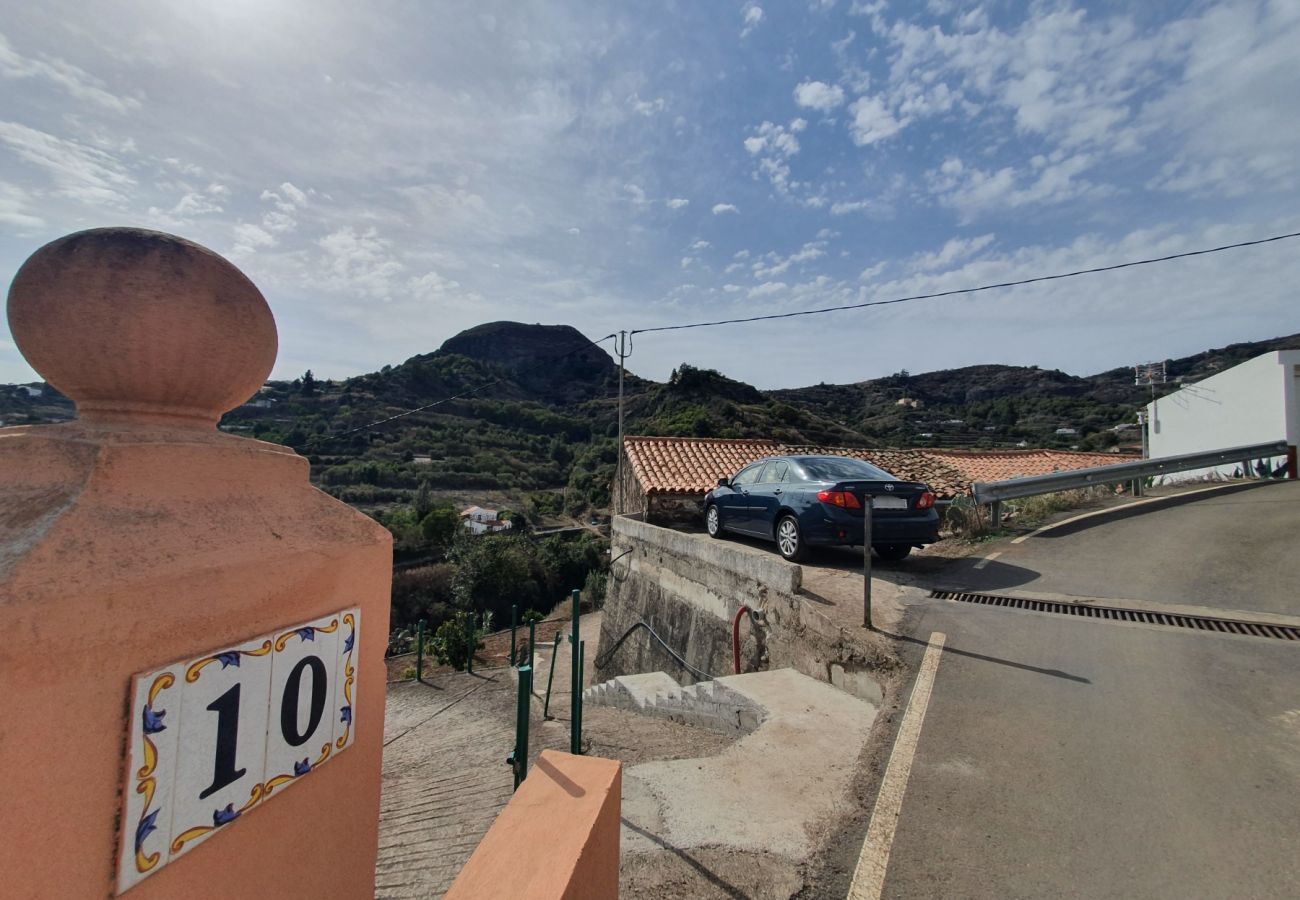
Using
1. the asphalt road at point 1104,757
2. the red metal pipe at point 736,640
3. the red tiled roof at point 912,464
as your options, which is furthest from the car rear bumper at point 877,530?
the red tiled roof at point 912,464

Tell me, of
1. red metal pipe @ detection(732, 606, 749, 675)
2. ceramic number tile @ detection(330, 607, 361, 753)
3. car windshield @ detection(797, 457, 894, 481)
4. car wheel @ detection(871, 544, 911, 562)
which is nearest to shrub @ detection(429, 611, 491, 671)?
red metal pipe @ detection(732, 606, 749, 675)

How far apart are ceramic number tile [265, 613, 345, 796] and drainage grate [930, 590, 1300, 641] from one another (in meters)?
6.21

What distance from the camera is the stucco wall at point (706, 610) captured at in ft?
18.6

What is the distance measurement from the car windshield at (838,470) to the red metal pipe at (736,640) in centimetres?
200

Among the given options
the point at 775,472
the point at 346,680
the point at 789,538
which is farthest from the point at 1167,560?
the point at 346,680

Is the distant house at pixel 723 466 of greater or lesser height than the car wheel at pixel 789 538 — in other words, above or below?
above

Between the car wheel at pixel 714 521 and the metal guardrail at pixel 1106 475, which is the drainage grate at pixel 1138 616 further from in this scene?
the car wheel at pixel 714 521

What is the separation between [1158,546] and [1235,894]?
7020 millimetres

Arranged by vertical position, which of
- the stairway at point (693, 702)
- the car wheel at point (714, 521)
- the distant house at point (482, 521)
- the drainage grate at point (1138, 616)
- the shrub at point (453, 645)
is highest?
the car wheel at point (714, 521)

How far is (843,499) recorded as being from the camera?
718 cm

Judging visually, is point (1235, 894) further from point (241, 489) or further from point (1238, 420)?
point (1238, 420)

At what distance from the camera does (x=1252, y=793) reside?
3072mm

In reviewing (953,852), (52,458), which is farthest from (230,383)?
(953,852)

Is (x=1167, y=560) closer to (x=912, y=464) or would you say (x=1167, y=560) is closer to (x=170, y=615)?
(x=912, y=464)
